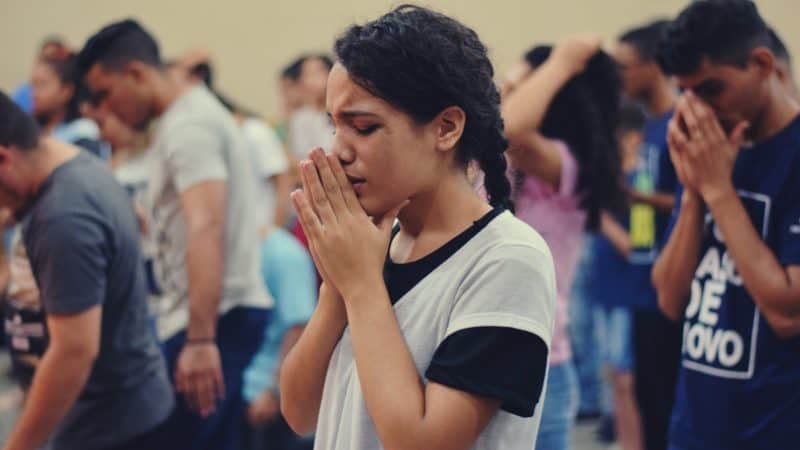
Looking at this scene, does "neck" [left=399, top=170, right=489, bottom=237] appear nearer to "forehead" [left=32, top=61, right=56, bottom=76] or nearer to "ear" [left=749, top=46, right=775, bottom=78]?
"ear" [left=749, top=46, right=775, bottom=78]

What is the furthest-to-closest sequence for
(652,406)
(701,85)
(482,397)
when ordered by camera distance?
(652,406) < (701,85) < (482,397)

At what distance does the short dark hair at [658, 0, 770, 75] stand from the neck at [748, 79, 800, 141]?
0.28 ft

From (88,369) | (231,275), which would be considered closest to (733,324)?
(88,369)

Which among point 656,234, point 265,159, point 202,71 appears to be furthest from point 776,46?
point 202,71

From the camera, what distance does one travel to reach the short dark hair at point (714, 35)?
2080 millimetres

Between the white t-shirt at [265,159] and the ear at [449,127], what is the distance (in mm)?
3151

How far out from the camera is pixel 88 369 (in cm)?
227

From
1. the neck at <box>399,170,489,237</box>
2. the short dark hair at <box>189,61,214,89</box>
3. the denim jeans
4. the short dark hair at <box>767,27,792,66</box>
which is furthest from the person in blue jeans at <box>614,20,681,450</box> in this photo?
the short dark hair at <box>189,61,214,89</box>

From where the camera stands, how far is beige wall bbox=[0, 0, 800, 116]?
752 cm

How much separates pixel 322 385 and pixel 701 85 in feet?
3.50

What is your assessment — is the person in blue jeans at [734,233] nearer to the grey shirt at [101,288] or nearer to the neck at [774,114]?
the neck at [774,114]

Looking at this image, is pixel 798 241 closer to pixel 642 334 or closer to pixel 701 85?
pixel 701 85

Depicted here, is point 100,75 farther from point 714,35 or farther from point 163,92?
point 714,35

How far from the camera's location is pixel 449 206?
1.45m
